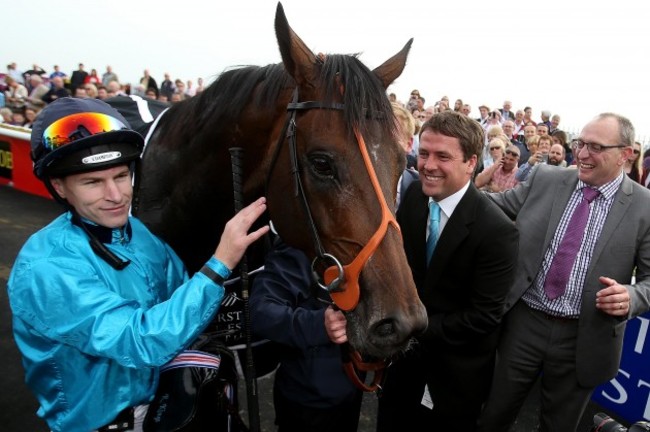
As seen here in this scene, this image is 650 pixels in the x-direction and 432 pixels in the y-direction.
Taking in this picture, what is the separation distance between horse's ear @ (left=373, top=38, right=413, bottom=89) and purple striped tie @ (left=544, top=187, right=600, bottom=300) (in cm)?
147

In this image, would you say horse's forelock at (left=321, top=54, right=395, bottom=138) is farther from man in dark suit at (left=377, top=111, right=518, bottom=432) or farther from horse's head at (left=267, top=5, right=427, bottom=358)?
man in dark suit at (left=377, top=111, right=518, bottom=432)

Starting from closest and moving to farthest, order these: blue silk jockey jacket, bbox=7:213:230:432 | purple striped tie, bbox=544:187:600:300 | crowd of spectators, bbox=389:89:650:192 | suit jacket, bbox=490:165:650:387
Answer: blue silk jockey jacket, bbox=7:213:230:432
suit jacket, bbox=490:165:650:387
purple striped tie, bbox=544:187:600:300
crowd of spectators, bbox=389:89:650:192

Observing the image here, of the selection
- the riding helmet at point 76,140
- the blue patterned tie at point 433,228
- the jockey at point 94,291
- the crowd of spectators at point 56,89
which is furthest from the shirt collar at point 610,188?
the crowd of spectators at point 56,89

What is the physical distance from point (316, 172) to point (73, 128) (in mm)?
816

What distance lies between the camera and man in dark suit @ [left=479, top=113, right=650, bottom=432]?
8.07ft

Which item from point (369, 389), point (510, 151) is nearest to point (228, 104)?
point (369, 389)

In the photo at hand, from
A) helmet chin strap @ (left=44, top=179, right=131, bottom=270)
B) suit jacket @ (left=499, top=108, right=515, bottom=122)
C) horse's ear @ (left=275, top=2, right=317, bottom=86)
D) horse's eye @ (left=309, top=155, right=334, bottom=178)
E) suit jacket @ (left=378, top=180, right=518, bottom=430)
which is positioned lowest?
suit jacket @ (left=378, top=180, right=518, bottom=430)

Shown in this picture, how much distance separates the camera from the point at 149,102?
12.5 feet

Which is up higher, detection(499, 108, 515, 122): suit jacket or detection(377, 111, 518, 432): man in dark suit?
detection(499, 108, 515, 122): suit jacket

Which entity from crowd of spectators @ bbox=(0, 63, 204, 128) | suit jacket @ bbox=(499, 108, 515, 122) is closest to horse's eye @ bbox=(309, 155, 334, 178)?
crowd of spectators @ bbox=(0, 63, 204, 128)

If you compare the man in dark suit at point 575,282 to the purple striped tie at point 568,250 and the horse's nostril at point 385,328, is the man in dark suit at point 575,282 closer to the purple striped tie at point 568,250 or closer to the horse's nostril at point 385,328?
the purple striped tie at point 568,250

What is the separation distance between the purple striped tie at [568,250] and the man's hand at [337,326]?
1665 millimetres

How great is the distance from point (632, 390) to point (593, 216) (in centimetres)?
165

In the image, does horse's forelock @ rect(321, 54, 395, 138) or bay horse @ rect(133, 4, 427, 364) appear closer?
bay horse @ rect(133, 4, 427, 364)
